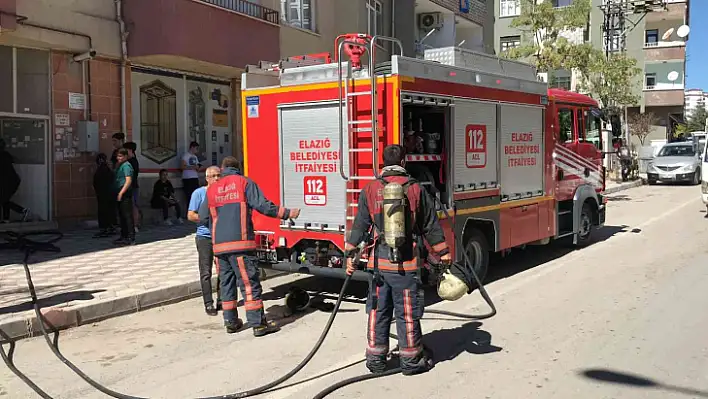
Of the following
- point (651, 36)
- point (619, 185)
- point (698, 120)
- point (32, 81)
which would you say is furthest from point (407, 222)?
point (698, 120)

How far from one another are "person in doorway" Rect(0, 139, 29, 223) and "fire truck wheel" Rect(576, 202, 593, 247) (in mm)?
10050

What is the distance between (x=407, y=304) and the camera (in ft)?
17.0

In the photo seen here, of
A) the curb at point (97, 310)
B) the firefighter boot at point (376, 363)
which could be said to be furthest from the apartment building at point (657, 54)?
the firefighter boot at point (376, 363)

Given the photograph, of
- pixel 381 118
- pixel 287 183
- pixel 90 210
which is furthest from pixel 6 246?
pixel 381 118

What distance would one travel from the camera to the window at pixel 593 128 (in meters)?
11.5

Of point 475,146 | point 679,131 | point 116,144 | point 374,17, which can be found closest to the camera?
point 475,146

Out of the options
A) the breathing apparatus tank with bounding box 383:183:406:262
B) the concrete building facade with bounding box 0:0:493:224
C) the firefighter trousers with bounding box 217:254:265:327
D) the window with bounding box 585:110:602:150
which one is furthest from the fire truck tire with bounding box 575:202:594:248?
the concrete building facade with bounding box 0:0:493:224

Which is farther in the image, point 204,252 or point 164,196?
point 164,196

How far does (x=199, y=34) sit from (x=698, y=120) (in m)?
70.9

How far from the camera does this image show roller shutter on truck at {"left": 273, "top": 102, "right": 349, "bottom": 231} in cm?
736

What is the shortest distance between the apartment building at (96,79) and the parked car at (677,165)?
2002 cm

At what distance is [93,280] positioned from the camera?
841cm

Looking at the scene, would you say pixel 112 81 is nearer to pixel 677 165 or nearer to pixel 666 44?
pixel 677 165

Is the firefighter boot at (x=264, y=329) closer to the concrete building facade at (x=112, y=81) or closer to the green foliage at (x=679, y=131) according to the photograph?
the concrete building facade at (x=112, y=81)
